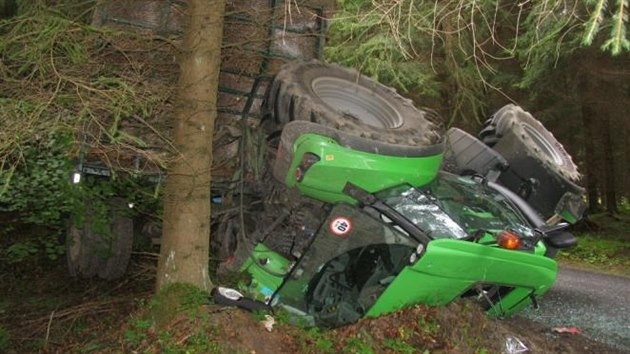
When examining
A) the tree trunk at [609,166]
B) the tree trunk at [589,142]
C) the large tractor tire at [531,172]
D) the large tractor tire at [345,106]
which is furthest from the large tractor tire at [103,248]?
the tree trunk at [609,166]

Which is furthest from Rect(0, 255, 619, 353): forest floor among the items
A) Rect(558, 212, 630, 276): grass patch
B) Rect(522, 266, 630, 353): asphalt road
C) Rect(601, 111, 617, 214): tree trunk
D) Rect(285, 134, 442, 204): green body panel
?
Rect(601, 111, 617, 214): tree trunk

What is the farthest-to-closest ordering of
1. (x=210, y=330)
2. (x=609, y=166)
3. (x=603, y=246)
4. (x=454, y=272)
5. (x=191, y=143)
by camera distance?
(x=609, y=166)
(x=603, y=246)
(x=191, y=143)
(x=454, y=272)
(x=210, y=330)

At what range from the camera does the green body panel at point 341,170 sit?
4.61 meters

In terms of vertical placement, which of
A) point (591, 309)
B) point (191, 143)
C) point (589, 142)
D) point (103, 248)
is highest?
point (191, 143)

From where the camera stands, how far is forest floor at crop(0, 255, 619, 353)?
4.18 meters

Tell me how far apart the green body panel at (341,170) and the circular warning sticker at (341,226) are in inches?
10.5

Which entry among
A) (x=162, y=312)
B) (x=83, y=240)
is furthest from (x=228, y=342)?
(x=83, y=240)

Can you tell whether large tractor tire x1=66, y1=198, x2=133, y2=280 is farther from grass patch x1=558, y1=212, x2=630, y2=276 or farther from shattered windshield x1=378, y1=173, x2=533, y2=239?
grass patch x1=558, y1=212, x2=630, y2=276

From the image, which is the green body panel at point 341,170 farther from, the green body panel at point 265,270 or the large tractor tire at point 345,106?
the green body panel at point 265,270

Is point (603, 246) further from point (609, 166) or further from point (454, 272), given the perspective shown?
point (454, 272)

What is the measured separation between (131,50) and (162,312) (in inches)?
82.8

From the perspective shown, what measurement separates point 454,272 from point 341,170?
113 cm

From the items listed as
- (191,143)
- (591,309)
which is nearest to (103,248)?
(191,143)

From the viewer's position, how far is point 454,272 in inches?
169
